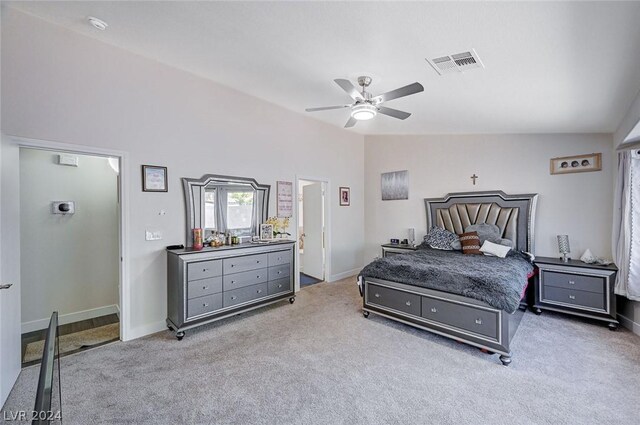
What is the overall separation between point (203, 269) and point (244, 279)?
611 millimetres

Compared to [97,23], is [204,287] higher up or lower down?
lower down

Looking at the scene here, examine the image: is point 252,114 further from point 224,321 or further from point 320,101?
point 224,321

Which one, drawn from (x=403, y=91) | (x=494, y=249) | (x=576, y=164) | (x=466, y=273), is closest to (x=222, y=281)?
(x=466, y=273)

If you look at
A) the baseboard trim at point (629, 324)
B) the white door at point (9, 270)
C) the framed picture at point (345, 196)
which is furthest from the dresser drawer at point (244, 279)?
the baseboard trim at point (629, 324)

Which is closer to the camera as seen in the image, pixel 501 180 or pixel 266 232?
pixel 266 232

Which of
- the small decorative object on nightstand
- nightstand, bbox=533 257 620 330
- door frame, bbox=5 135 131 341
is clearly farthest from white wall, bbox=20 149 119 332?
the small decorative object on nightstand

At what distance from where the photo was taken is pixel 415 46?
7.96 ft

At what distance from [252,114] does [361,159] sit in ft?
9.36

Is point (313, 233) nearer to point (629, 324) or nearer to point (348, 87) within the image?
point (348, 87)

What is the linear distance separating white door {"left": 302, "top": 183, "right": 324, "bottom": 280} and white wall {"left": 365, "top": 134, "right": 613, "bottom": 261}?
1.26 metres

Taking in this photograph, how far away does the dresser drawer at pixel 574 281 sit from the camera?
3.49 meters

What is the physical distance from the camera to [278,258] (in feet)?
13.9

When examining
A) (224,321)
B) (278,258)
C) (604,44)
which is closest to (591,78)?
(604,44)

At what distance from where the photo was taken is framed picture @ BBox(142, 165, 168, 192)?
11.1 feet
